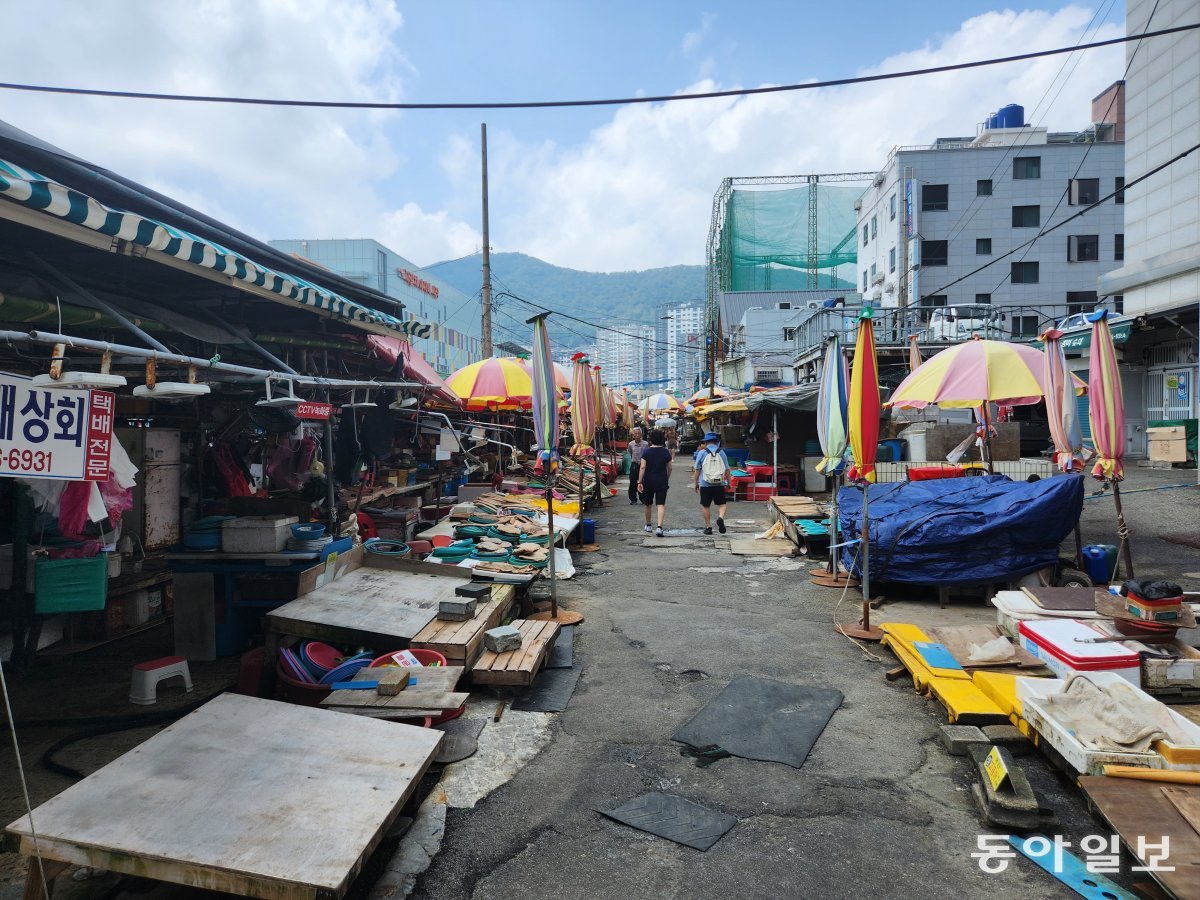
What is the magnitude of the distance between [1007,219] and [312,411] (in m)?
43.7

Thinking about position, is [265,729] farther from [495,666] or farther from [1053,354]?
[1053,354]

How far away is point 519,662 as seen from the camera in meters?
5.47

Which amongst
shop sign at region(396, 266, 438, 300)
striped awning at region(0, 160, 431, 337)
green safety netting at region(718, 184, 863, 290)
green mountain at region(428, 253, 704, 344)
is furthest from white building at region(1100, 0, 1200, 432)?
green mountain at region(428, 253, 704, 344)

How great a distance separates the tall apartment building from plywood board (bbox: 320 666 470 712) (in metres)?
38.8

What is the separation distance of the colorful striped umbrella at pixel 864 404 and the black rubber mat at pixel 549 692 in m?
3.48

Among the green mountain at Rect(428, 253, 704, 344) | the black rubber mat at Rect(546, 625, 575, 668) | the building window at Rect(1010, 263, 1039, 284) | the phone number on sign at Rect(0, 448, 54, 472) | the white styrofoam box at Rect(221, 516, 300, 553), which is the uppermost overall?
the green mountain at Rect(428, 253, 704, 344)

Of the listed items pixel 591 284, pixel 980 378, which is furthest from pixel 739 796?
pixel 591 284

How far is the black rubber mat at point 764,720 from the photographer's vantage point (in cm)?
457

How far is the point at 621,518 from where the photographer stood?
15.4 m

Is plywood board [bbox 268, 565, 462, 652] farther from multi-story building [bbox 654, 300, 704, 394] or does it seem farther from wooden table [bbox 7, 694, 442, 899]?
multi-story building [bbox 654, 300, 704, 394]

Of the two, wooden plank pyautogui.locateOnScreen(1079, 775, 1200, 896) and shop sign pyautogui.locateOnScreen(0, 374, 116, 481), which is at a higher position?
shop sign pyautogui.locateOnScreen(0, 374, 116, 481)

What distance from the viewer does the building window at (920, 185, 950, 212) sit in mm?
38781

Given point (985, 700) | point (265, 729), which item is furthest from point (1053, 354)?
point (265, 729)

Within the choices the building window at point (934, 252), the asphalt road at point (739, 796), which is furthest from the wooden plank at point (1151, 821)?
the building window at point (934, 252)
